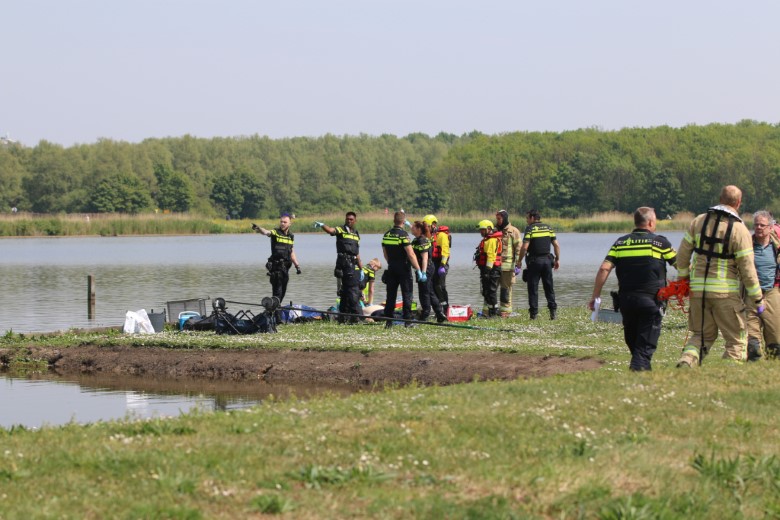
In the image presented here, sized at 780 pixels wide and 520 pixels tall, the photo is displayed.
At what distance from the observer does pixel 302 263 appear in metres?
57.6

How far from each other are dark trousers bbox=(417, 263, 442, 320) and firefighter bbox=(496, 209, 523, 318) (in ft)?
4.38

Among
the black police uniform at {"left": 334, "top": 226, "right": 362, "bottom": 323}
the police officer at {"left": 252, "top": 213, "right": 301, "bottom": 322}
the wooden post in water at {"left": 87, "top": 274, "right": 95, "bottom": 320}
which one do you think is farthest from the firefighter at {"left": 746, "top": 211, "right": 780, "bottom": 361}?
the wooden post in water at {"left": 87, "top": 274, "right": 95, "bottom": 320}

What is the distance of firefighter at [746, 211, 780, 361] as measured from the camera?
1452 cm

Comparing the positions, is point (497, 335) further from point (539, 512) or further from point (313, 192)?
point (313, 192)

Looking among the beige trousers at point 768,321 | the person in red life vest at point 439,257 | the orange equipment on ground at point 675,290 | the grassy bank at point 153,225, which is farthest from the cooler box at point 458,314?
the grassy bank at point 153,225

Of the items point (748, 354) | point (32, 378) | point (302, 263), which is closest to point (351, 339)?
point (32, 378)

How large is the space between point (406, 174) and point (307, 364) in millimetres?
144692

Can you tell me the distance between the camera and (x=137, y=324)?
2158cm

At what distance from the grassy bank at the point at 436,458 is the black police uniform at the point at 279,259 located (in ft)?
39.2

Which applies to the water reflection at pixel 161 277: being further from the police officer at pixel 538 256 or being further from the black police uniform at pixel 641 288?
the black police uniform at pixel 641 288

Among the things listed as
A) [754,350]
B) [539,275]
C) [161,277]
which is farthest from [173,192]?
[754,350]

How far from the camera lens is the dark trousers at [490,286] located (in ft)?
77.2

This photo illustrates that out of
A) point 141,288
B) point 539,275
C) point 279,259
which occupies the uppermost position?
point 279,259

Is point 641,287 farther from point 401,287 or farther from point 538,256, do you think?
point 538,256
